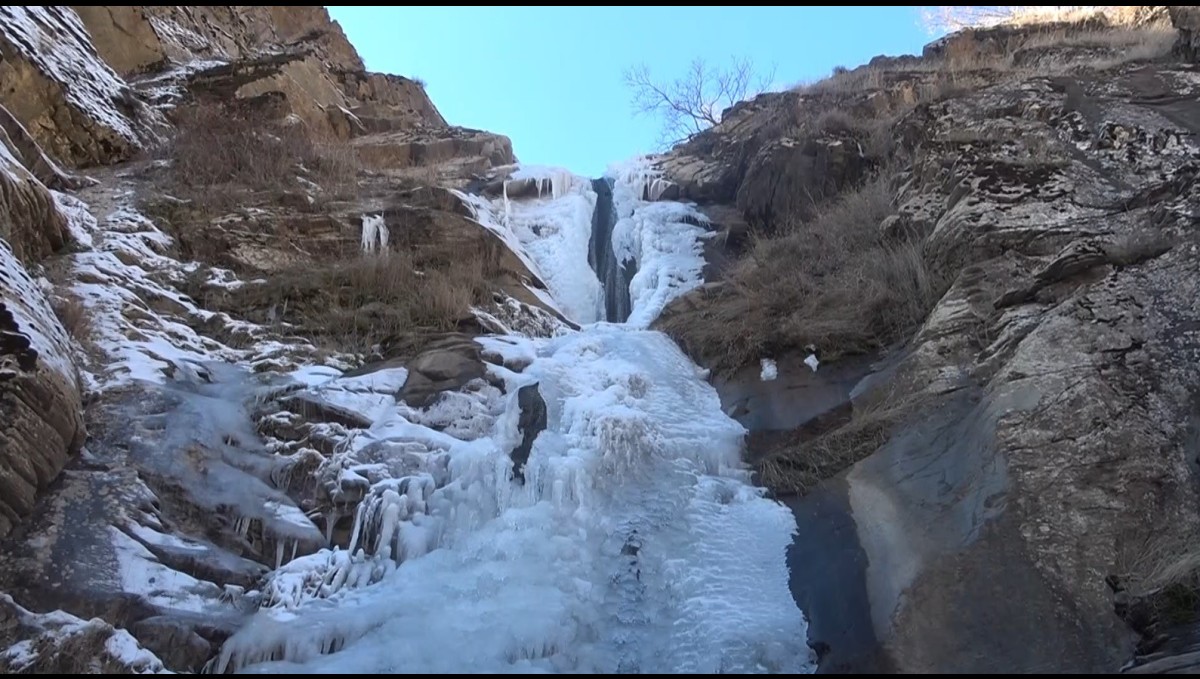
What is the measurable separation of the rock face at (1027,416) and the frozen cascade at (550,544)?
1.73ft

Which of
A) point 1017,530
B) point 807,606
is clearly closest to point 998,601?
point 1017,530

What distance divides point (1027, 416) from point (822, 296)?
3.81 metres

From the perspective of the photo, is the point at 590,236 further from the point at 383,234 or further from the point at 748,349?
Answer: the point at 748,349

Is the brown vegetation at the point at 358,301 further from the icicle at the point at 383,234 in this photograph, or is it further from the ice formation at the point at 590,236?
the ice formation at the point at 590,236

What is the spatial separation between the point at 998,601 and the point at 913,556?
0.63 metres

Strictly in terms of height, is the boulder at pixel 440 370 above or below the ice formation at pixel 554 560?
above

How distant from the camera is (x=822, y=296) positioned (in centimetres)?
977

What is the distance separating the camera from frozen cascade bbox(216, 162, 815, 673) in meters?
5.59

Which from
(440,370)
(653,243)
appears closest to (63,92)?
(440,370)

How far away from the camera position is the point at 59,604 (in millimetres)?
5426

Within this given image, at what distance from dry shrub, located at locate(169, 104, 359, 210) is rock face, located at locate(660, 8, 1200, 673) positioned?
713cm

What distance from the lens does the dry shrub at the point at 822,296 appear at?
29.2ft

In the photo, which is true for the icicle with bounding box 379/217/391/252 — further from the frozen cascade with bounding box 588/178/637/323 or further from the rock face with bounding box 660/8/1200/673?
the rock face with bounding box 660/8/1200/673

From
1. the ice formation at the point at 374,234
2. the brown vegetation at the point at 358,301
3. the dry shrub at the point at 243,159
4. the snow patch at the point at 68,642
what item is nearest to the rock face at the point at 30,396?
the snow patch at the point at 68,642
